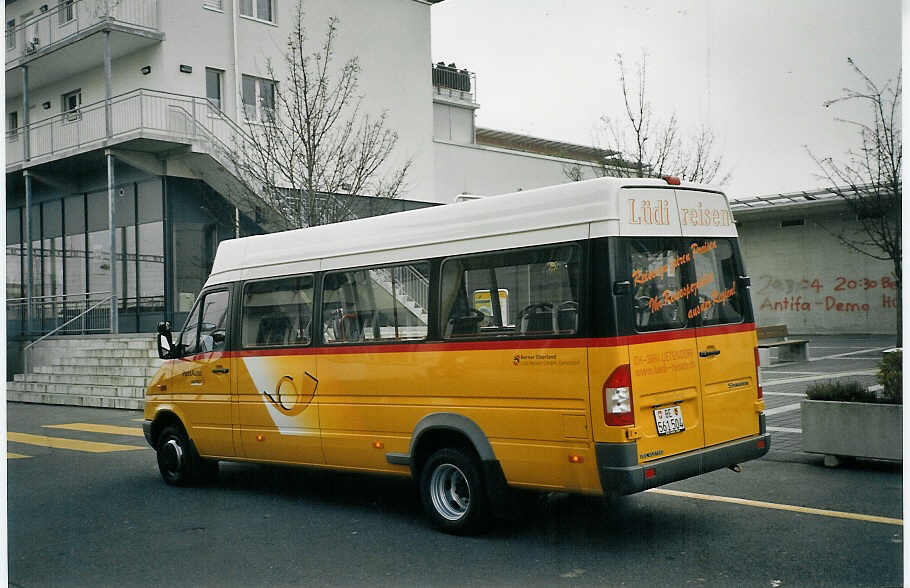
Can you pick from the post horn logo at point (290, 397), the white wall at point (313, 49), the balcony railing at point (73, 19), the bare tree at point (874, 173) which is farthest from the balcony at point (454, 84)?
the post horn logo at point (290, 397)

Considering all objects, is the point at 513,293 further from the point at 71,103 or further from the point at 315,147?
the point at 315,147

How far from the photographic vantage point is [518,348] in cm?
614

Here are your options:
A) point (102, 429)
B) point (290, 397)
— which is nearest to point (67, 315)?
point (102, 429)

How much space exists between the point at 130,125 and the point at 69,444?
189 inches

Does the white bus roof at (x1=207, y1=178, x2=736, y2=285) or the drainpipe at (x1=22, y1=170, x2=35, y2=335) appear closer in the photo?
the white bus roof at (x1=207, y1=178, x2=736, y2=285)

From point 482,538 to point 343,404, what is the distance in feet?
5.43

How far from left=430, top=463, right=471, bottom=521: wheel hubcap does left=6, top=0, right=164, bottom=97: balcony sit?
23.3 feet

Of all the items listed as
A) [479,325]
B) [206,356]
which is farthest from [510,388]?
[206,356]

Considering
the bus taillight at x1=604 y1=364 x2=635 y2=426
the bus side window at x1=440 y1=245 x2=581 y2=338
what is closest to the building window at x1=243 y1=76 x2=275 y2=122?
the bus side window at x1=440 y1=245 x2=581 y2=338

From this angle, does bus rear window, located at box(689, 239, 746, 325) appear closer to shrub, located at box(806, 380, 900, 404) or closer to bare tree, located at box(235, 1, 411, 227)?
shrub, located at box(806, 380, 900, 404)

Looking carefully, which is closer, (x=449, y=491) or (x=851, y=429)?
(x=449, y=491)

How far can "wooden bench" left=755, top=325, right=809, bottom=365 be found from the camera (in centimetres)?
1955

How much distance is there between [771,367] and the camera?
63.4 ft

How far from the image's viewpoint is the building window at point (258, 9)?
12.3 metres
